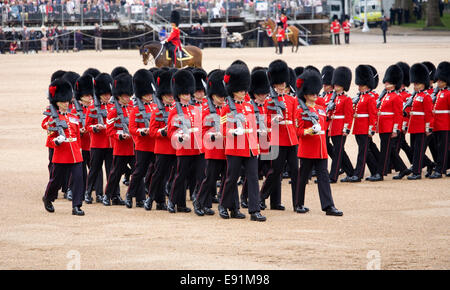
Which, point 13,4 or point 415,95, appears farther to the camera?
point 13,4

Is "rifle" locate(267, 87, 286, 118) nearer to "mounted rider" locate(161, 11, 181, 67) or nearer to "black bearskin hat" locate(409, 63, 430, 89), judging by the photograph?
"black bearskin hat" locate(409, 63, 430, 89)

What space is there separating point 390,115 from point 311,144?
2.60 m

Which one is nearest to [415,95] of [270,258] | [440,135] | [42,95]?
[440,135]

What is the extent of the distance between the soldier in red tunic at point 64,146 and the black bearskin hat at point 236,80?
1474mm

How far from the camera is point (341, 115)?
1007 centimetres

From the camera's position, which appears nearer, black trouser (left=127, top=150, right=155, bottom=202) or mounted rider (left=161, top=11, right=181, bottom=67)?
black trouser (left=127, top=150, right=155, bottom=202)

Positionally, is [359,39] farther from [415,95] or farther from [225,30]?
[415,95]

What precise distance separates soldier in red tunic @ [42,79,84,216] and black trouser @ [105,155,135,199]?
0.62 metres

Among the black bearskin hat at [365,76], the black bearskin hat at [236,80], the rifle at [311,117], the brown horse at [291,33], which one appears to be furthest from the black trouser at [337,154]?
the brown horse at [291,33]

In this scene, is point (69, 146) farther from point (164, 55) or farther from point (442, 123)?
point (164, 55)

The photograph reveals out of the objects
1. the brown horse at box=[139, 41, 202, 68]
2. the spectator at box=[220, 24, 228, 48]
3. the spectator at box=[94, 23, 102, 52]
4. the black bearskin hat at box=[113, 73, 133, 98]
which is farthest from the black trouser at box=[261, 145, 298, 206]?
the spectator at box=[220, 24, 228, 48]

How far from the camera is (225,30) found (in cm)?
3397

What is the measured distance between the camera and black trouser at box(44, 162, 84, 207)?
795 cm
